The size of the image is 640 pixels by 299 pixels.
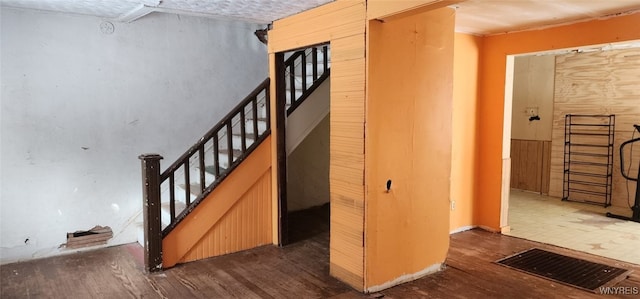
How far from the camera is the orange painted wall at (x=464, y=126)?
4.99 metres

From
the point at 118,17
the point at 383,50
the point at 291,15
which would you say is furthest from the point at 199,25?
the point at 383,50

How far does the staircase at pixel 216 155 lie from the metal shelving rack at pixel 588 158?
4.48 meters

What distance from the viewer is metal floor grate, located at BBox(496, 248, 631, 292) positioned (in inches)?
148

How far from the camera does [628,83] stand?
629 cm

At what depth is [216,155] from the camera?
13.9 feet

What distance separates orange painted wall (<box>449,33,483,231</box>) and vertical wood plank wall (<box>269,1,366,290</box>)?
6.36 feet

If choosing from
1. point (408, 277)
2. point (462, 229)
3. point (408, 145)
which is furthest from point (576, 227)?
point (408, 145)

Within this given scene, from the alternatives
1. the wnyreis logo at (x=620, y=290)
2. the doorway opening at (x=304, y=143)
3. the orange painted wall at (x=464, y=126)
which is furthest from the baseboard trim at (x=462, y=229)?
the wnyreis logo at (x=620, y=290)

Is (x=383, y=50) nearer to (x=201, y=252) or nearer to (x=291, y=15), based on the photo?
(x=291, y=15)

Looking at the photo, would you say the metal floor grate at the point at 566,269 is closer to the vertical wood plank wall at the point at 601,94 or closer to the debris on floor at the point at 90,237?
the vertical wood plank wall at the point at 601,94

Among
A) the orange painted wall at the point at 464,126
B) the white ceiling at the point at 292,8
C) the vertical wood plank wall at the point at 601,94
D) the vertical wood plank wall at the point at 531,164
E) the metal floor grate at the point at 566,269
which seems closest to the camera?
the white ceiling at the point at 292,8

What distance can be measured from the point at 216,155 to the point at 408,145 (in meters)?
1.89

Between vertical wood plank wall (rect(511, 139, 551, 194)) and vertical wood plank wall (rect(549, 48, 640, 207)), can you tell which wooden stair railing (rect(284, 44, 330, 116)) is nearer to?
vertical wood plank wall (rect(549, 48, 640, 207))

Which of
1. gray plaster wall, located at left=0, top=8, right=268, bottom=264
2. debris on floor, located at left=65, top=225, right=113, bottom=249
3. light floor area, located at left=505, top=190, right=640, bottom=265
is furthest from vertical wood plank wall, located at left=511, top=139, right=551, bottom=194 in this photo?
debris on floor, located at left=65, top=225, right=113, bottom=249
